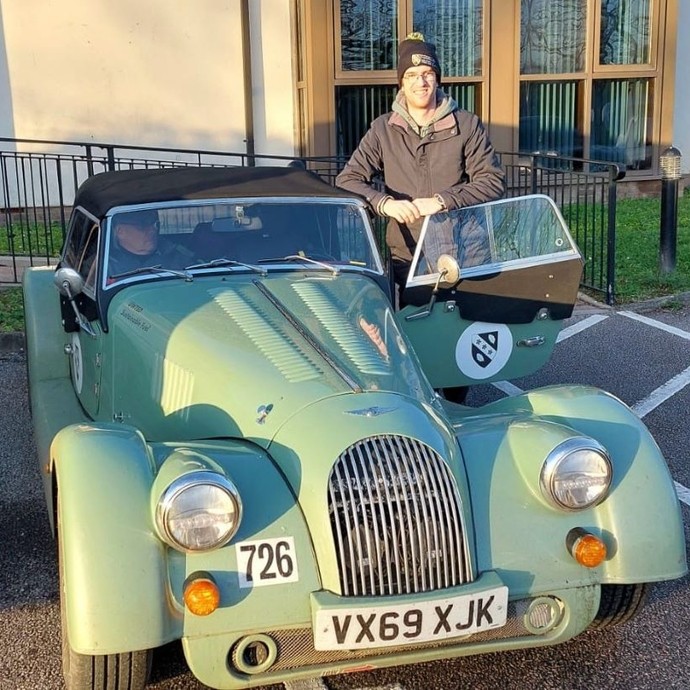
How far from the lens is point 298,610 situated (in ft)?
9.27

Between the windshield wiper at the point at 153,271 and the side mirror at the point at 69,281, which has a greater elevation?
the windshield wiper at the point at 153,271

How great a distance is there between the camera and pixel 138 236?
439 cm

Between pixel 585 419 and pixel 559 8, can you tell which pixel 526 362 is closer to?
pixel 585 419

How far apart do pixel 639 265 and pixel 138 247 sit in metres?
6.65

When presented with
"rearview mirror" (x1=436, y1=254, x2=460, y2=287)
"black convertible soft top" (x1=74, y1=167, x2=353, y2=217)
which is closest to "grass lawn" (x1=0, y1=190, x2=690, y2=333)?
"black convertible soft top" (x1=74, y1=167, x2=353, y2=217)

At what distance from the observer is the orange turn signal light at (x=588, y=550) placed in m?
3.01

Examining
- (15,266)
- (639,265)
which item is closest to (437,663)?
(15,266)

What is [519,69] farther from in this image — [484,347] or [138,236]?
[138,236]

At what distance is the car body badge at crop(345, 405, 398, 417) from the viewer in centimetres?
315

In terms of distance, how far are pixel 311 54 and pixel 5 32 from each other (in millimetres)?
3690

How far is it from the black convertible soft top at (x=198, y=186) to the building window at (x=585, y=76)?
829 centimetres

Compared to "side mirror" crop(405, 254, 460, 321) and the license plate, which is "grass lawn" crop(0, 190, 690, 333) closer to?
"side mirror" crop(405, 254, 460, 321)

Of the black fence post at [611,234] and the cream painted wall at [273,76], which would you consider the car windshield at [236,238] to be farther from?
the cream painted wall at [273,76]

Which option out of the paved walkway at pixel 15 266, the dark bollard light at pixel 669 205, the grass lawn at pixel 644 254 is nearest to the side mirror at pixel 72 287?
the paved walkway at pixel 15 266
